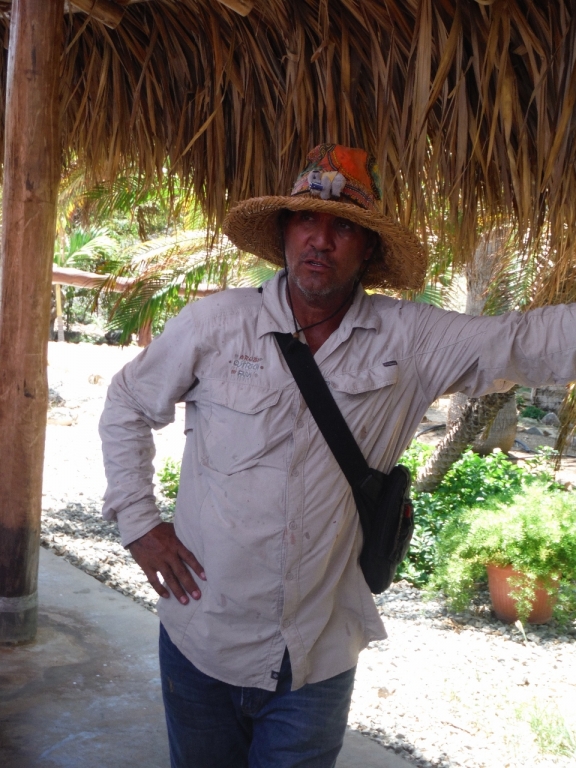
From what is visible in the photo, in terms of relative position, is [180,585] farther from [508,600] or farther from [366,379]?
[508,600]

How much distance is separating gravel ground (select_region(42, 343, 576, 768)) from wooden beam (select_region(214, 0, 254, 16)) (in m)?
2.94

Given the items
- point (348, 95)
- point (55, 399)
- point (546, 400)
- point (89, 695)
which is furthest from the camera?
point (546, 400)

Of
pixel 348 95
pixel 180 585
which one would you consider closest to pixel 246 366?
pixel 180 585

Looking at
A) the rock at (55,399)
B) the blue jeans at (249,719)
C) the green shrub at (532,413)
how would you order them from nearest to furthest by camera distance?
the blue jeans at (249,719), the rock at (55,399), the green shrub at (532,413)

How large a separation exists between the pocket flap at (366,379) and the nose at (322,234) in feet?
1.05

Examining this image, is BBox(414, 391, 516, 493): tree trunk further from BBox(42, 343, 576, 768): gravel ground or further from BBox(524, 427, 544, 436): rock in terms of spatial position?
BBox(524, 427, 544, 436): rock

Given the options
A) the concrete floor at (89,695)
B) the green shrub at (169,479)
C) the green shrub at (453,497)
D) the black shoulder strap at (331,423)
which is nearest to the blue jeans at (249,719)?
the black shoulder strap at (331,423)

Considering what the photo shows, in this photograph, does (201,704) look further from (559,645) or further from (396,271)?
(559,645)

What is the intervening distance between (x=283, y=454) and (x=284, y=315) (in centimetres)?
34

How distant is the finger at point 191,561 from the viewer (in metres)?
2.05

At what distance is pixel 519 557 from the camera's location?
568 cm

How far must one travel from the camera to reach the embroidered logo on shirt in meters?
2.02

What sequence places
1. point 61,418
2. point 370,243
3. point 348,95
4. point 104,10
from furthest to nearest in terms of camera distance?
point 61,418
point 104,10
point 348,95
point 370,243

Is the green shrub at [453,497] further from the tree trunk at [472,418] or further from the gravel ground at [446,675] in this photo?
the gravel ground at [446,675]
